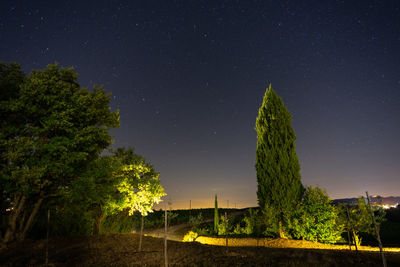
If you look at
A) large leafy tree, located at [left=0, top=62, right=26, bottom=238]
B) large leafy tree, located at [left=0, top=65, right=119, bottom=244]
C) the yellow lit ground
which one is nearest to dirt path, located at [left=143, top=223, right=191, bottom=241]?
the yellow lit ground

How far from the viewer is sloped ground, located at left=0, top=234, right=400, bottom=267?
879 centimetres

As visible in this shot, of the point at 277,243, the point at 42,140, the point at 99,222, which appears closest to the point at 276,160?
the point at 277,243

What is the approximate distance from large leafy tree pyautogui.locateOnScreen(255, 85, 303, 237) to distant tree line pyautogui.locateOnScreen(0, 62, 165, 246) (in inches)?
341

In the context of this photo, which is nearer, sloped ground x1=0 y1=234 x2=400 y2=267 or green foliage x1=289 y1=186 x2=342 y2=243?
sloped ground x1=0 y1=234 x2=400 y2=267

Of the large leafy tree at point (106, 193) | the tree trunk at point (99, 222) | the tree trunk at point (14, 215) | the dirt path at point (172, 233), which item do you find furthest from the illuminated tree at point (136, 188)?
the dirt path at point (172, 233)

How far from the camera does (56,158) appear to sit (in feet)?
41.2

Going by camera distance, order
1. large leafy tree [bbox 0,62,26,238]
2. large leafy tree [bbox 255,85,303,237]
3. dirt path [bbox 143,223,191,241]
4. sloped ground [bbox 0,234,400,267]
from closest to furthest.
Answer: sloped ground [bbox 0,234,400,267]
large leafy tree [bbox 0,62,26,238]
large leafy tree [bbox 255,85,303,237]
dirt path [bbox 143,223,191,241]

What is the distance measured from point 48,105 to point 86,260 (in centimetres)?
826

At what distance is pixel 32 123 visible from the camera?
43.5 feet

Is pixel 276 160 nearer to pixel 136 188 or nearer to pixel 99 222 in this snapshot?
pixel 136 188

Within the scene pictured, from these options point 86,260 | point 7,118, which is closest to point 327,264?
point 86,260

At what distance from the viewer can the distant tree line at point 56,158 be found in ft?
38.9

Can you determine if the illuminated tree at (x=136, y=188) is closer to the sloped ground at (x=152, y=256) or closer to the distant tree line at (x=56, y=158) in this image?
the distant tree line at (x=56, y=158)

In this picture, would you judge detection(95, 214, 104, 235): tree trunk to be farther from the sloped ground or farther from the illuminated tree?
the sloped ground
